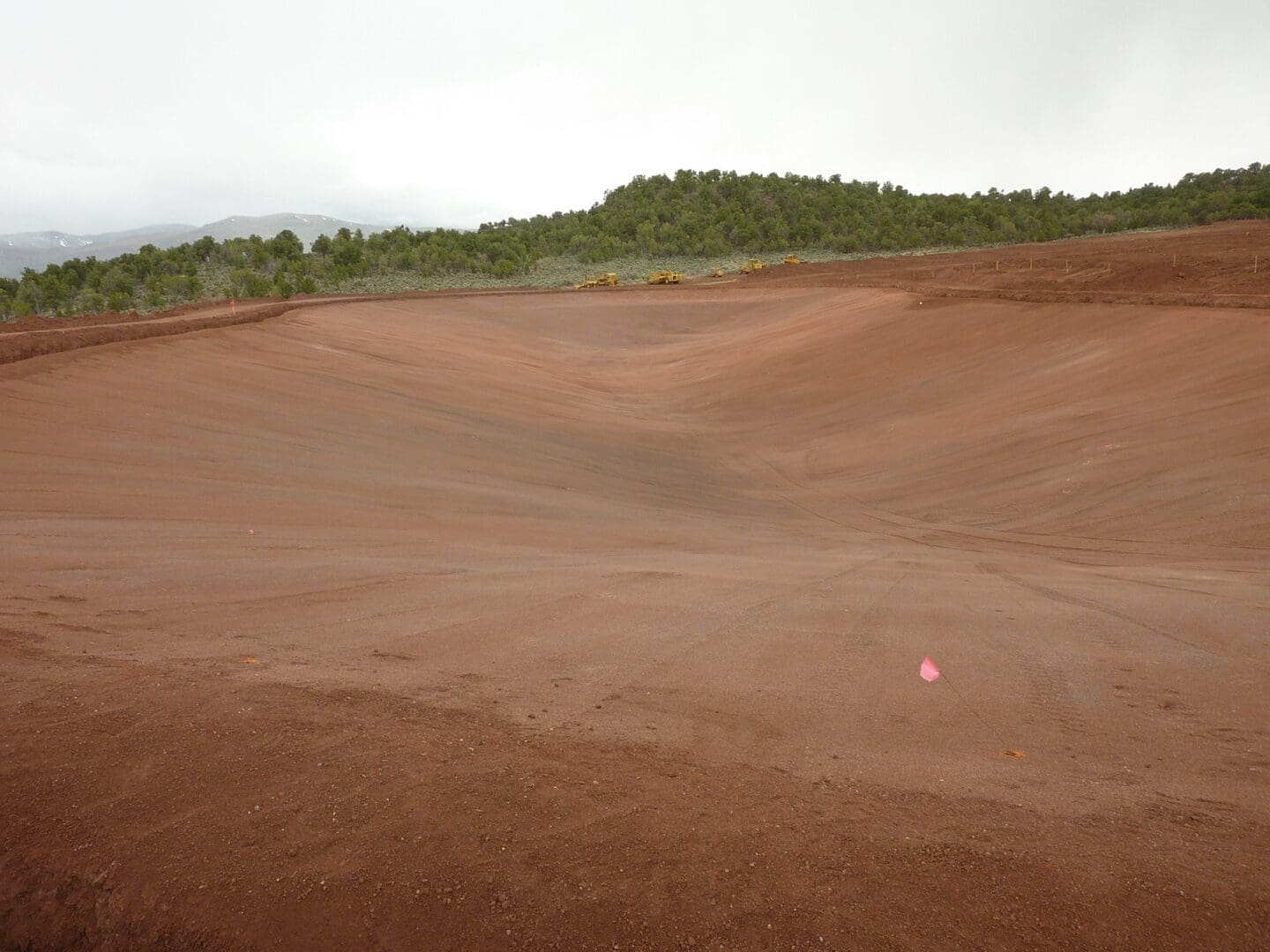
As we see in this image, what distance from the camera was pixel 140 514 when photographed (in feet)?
22.7

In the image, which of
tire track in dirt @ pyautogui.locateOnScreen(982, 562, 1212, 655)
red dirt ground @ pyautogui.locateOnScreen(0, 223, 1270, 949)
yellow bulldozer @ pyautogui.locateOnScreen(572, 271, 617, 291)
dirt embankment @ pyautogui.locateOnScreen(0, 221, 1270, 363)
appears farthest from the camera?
yellow bulldozer @ pyautogui.locateOnScreen(572, 271, 617, 291)

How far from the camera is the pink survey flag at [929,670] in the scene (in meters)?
4.54

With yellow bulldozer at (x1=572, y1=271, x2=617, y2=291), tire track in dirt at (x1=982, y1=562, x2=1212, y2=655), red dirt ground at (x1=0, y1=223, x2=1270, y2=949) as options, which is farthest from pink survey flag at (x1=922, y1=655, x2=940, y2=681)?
yellow bulldozer at (x1=572, y1=271, x2=617, y2=291)

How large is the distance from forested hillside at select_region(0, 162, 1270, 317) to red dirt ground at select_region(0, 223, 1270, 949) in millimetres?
36270

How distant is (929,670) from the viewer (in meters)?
4.64

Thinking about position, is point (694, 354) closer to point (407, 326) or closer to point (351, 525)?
point (407, 326)

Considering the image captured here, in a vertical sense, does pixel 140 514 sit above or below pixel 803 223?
below

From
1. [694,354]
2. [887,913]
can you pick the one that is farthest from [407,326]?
[887,913]

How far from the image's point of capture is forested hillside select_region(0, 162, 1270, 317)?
147ft

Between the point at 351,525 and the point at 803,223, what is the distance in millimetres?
66707

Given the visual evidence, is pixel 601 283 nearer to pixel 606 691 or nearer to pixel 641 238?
pixel 641 238

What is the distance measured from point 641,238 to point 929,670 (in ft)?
225

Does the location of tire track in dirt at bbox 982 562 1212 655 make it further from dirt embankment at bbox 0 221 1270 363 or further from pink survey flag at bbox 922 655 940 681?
dirt embankment at bbox 0 221 1270 363

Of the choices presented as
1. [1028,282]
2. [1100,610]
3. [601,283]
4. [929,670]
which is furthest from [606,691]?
[601,283]
